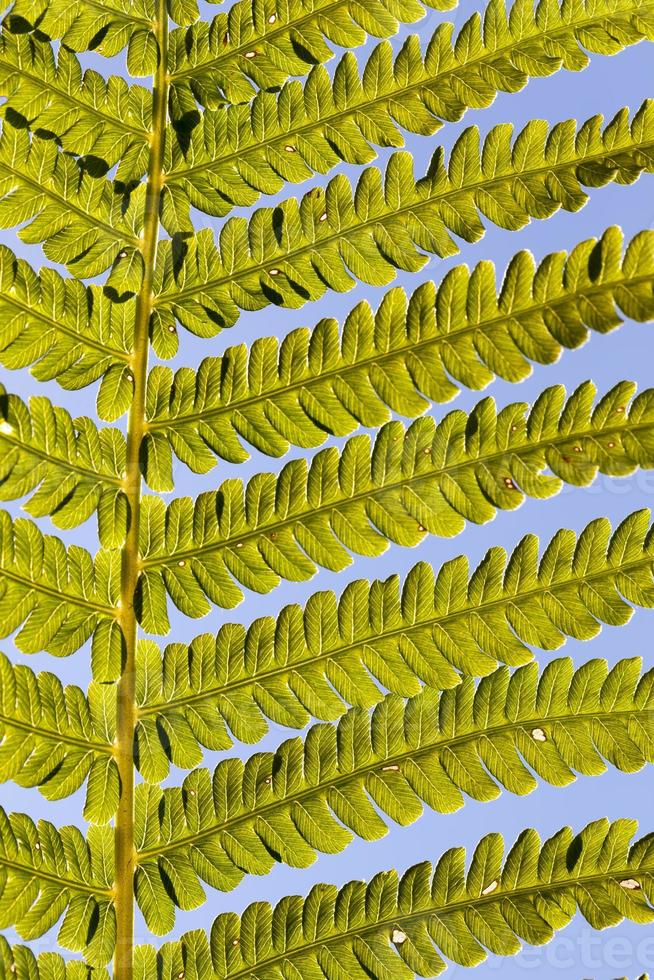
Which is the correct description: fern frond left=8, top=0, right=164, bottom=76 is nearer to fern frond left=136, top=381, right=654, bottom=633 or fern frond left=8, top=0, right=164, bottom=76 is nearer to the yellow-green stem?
the yellow-green stem

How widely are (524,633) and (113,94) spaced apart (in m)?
1.77

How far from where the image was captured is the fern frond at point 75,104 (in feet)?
7.87

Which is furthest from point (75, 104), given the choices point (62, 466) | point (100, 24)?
point (62, 466)

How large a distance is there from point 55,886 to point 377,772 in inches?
29.7

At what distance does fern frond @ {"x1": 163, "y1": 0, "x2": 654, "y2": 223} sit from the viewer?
2.35 metres

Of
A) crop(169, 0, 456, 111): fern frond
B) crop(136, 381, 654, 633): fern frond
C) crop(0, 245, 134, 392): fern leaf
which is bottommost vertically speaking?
crop(136, 381, 654, 633): fern frond

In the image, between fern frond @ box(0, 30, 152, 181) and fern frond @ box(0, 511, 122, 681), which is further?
fern frond @ box(0, 30, 152, 181)

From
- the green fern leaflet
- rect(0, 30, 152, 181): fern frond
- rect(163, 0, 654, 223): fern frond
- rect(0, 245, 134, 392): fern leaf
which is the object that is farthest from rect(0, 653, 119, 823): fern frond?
rect(0, 30, 152, 181): fern frond

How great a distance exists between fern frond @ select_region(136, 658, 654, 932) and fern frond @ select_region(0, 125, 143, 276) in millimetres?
1266

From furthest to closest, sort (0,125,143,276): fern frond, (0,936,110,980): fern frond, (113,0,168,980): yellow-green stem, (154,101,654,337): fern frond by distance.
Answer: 1. (0,125,143,276): fern frond
2. (154,101,654,337): fern frond
3. (113,0,168,980): yellow-green stem
4. (0,936,110,980): fern frond

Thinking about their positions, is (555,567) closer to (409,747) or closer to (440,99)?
(409,747)

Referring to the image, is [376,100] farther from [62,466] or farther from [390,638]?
[390,638]

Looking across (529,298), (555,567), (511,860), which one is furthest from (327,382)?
(511,860)

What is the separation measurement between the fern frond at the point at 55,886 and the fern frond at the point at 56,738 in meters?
0.08
